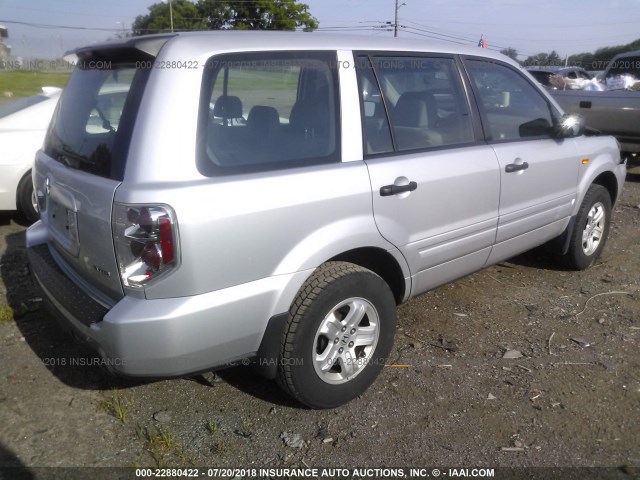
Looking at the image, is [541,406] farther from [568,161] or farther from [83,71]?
[83,71]

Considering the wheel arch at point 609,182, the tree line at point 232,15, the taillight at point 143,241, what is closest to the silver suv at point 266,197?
the taillight at point 143,241

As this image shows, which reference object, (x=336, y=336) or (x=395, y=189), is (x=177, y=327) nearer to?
(x=336, y=336)

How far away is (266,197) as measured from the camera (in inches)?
94.3

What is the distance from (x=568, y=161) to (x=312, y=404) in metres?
2.69

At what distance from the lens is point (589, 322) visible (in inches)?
153

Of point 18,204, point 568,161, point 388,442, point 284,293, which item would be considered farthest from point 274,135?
point 18,204

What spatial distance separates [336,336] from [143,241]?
A: 1107 millimetres

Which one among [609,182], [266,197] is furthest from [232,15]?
[266,197]

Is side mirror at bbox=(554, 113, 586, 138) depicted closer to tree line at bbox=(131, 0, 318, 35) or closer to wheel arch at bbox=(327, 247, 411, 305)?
wheel arch at bbox=(327, 247, 411, 305)

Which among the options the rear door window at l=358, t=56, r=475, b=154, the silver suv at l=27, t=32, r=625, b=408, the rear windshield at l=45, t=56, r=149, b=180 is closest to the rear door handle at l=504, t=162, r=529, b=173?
the silver suv at l=27, t=32, r=625, b=408

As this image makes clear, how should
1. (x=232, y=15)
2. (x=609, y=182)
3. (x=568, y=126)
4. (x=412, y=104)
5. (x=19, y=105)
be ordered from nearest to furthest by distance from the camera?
(x=412, y=104) < (x=568, y=126) < (x=609, y=182) < (x=19, y=105) < (x=232, y=15)

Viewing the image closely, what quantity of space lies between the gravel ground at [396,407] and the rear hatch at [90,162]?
1.78 feet

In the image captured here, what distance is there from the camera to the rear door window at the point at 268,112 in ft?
7.83

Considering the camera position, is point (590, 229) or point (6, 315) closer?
point (6, 315)
